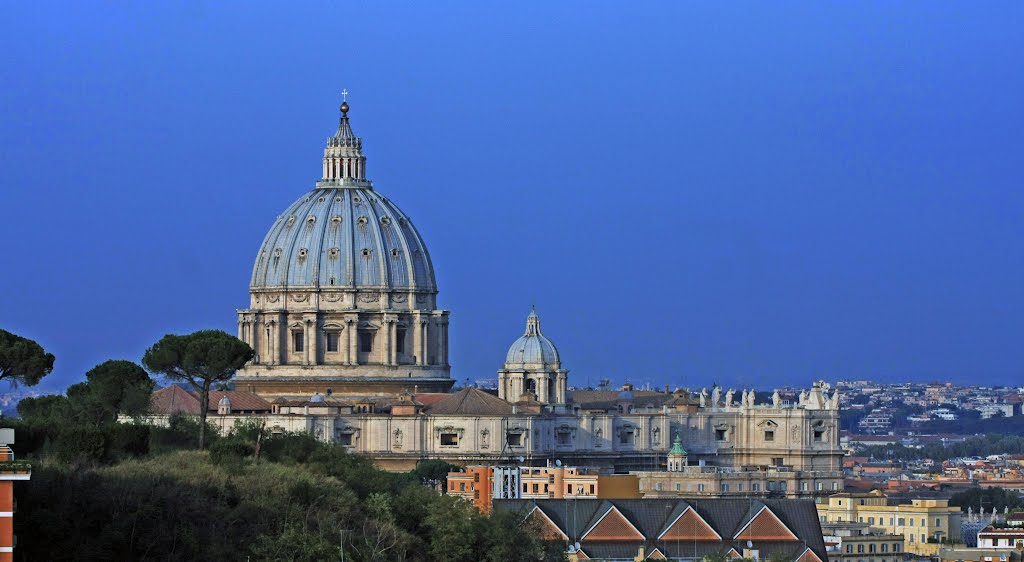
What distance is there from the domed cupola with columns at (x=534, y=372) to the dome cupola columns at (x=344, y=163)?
12.8 meters

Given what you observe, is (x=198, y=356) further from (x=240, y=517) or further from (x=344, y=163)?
(x=344, y=163)

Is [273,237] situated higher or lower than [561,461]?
higher

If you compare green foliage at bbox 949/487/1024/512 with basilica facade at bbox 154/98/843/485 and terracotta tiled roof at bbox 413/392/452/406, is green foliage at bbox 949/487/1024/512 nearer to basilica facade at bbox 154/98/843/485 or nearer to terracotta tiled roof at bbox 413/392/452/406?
basilica facade at bbox 154/98/843/485

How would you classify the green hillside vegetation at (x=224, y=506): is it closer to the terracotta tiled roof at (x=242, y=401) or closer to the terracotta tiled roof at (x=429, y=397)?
the terracotta tiled roof at (x=242, y=401)

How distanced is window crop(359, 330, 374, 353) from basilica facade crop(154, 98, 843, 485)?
0.30 ft

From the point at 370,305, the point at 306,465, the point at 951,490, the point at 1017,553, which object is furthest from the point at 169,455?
the point at 951,490

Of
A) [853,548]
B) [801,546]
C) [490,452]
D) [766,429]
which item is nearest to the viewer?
[801,546]

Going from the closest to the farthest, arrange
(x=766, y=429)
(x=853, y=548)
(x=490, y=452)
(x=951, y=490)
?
1. (x=853, y=548)
2. (x=490, y=452)
3. (x=766, y=429)
4. (x=951, y=490)

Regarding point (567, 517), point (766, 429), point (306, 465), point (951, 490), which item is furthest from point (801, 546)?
point (951, 490)

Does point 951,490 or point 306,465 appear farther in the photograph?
point 951,490

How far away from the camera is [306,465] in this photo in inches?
3504

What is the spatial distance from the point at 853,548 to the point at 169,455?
27.4 meters

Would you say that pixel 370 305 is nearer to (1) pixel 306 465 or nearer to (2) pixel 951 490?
(2) pixel 951 490

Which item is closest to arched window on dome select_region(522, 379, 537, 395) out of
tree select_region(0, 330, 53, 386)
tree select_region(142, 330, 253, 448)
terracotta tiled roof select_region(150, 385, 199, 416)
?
terracotta tiled roof select_region(150, 385, 199, 416)
